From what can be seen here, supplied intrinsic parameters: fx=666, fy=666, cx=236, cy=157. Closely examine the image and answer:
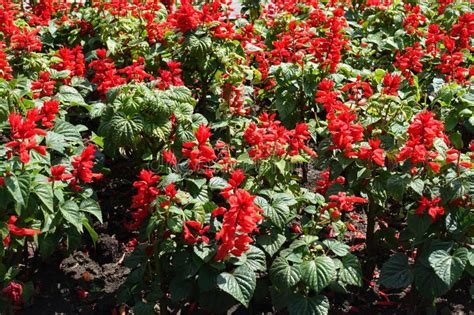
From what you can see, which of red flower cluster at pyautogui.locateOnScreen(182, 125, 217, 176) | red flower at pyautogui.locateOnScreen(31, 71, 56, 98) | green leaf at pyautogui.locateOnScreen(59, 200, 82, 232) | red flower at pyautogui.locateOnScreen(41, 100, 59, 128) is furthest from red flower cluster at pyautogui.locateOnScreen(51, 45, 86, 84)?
red flower cluster at pyautogui.locateOnScreen(182, 125, 217, 176)

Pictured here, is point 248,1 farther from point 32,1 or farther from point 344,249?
point 344,249

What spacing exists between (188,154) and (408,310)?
148 centimetres

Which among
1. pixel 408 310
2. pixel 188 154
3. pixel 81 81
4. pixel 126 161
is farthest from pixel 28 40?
pixel 408 310

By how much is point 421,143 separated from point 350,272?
73 centimetres

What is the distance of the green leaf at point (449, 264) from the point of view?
3.06 m

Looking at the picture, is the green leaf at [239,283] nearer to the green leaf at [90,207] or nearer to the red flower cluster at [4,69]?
the green leaf at [90,207]

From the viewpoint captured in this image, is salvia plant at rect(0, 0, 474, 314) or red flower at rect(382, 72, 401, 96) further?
red flower at rect(382, 72, 401, 96)

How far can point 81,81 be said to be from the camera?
430cm

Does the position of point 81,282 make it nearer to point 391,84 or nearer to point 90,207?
point 90,207

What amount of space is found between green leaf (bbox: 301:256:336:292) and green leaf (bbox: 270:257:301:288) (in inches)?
1.6

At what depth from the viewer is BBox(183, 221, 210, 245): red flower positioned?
305 centimetres

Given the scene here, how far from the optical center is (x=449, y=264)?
122 inches

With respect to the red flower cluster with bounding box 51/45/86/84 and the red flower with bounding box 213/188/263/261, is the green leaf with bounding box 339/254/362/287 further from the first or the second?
the red flower cluster with bounding box 51/45/86/84

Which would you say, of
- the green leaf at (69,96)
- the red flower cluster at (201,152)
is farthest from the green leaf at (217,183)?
the green leaf at (69,96)
